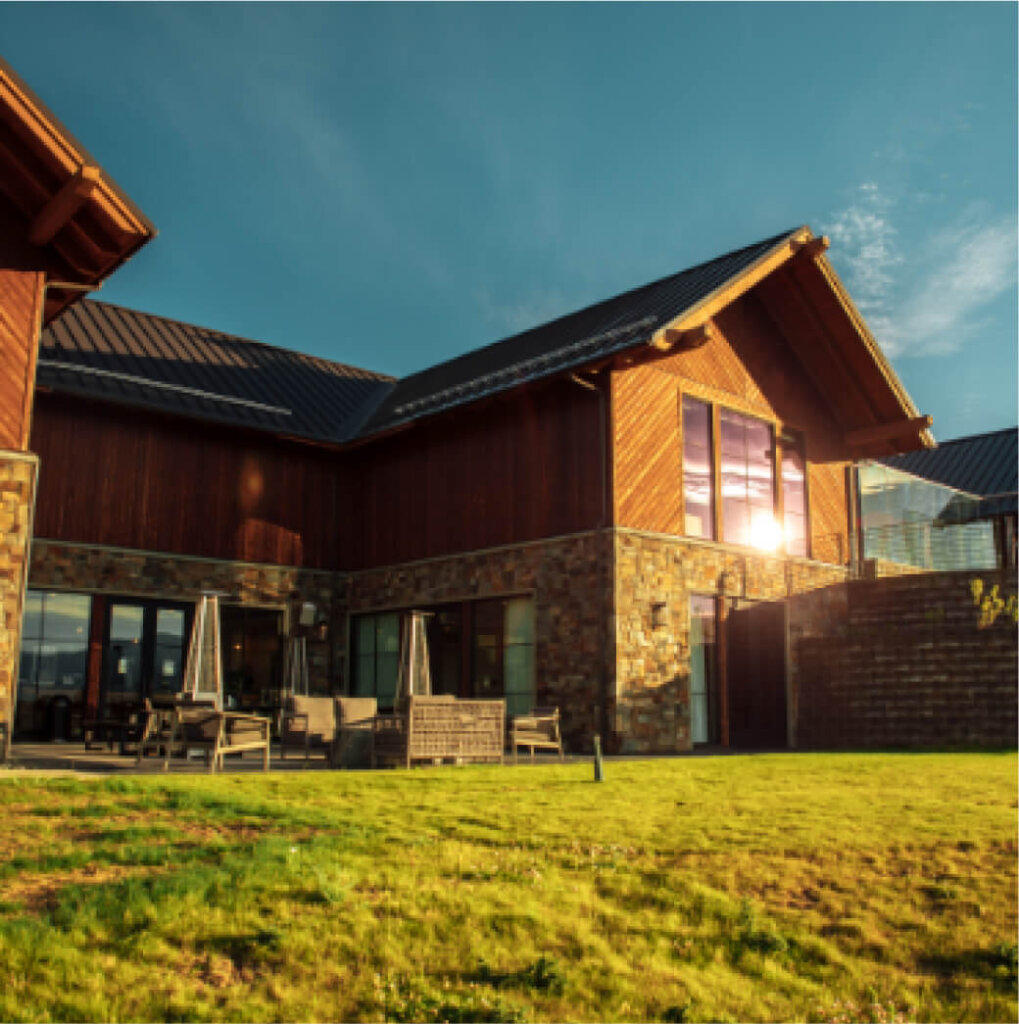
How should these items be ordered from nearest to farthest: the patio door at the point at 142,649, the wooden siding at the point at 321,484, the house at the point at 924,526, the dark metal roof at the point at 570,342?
the dark metal roof at the point at 570,342 < the wooden siding at the point at 321,484 < the patio door at the point at 142,649 < the house at the point at 924,526

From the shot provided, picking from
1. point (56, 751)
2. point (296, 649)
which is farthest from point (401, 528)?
point (56, 751)

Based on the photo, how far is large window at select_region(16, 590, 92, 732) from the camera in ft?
48.4

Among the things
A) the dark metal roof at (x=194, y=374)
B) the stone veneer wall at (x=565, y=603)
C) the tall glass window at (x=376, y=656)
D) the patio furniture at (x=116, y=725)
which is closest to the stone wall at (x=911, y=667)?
the stone veneer wall at (x=565, y=603)

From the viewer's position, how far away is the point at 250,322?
4094 centimetres

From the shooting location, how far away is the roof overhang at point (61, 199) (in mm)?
9828

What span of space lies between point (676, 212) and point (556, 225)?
6422mm

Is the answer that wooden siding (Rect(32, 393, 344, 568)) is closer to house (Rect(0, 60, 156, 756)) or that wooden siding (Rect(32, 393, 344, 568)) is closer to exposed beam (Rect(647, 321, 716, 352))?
house (Rect(0, 60, 156, 756))

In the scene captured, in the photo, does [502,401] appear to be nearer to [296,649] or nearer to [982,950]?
[296,649]

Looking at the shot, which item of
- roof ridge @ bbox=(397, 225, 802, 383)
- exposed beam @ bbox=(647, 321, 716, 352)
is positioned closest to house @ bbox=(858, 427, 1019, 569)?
roof ridge @ bbox=(397, 225, 802, 383)

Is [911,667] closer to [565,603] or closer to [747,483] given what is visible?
[747,483]

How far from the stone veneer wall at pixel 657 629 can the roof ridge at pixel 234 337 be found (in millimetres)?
9689

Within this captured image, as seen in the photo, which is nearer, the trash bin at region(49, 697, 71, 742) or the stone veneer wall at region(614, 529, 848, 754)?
the stone veneer wall at region(614, 529, 848, 754)

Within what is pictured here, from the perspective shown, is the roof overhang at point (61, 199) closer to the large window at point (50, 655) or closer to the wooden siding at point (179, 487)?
the wooden siding at point (179, 487)

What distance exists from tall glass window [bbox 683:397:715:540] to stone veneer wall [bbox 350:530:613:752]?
1.92 m
